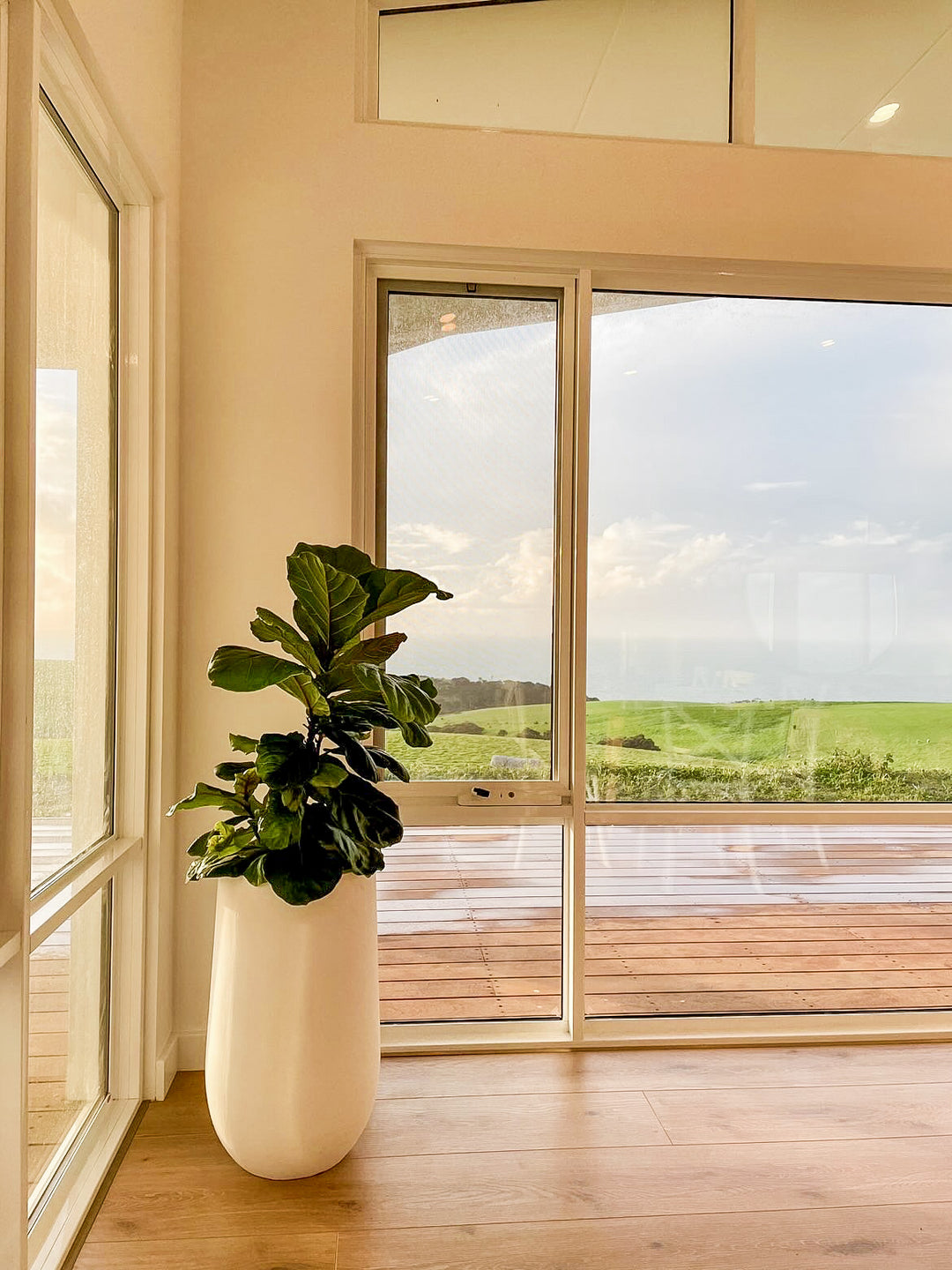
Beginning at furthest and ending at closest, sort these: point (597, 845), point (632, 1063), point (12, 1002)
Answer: point (597, 845), point (632, 1063), point (12, 1002)

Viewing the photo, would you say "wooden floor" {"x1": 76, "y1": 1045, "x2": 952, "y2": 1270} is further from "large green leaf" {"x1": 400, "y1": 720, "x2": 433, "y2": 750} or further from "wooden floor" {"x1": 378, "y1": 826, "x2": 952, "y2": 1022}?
"large green leaf" {"x1": 400, "y1": 720, "x2": 433, "y2": 750}

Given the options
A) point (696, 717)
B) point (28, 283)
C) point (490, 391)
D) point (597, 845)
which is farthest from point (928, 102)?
point (28, 283)

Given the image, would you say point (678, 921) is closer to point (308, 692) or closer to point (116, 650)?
point (308, 692)

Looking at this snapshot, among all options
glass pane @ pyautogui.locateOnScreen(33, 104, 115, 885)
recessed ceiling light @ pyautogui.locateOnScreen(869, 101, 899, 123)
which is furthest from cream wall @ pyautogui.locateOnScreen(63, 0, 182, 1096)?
recessed ceiling light @ pyautogui.locateOnScreen(869, 101, 899, 123)

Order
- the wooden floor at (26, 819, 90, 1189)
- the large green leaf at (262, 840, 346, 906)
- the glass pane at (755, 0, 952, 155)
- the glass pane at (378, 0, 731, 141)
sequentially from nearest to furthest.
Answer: the wooden floor at (26, 819, 90, 1189) < the large green leaf at (262, 840, 346, 906) < the glass pane at (378, 0, 731, 141) < the glass pane at (755, 0, 952, 155)

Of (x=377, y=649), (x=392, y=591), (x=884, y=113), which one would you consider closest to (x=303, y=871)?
(x=377, y=649)

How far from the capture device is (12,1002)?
1.64 meters

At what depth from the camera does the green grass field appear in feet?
9.59

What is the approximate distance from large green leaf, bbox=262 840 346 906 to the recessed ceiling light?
8.94 ft

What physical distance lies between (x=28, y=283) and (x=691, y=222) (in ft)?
6.38

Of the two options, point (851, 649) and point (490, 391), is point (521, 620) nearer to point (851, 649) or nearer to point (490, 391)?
point (490, 391)

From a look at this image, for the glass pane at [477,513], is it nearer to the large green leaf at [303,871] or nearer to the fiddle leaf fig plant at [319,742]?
the fiddle leaf fig plant at [319,742]

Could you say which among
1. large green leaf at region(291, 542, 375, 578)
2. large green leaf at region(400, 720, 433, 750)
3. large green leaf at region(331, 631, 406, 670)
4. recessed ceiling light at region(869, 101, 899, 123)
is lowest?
large green leaf at region(400, 720, 433, 750)

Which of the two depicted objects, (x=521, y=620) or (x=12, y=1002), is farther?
(x=521, y=620)
